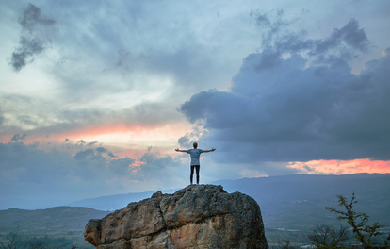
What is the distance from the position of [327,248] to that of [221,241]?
26.4ft

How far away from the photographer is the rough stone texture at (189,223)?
58.6ft

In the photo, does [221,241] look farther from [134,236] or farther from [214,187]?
[134,236]

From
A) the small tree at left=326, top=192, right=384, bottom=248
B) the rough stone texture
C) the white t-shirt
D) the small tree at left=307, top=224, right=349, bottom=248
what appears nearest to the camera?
the rough stone texture

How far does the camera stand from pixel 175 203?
19531 mm

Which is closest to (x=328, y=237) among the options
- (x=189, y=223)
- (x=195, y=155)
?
(x=195, y=155)

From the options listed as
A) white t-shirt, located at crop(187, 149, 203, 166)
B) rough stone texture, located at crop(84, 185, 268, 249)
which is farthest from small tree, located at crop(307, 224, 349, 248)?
white t-shirt, located at crop(187, 149, 203, 166)

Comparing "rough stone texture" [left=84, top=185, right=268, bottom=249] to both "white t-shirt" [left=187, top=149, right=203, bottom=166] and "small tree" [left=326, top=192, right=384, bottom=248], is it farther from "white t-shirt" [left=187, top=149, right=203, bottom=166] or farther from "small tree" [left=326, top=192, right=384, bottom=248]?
"small tree" [left=326, top=192, right=384, bottom=248]

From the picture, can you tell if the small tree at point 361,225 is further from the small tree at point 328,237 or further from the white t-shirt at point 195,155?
the white t-shirt at point 195,155

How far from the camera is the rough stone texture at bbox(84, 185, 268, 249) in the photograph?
17.9 m

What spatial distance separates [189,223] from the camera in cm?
1864

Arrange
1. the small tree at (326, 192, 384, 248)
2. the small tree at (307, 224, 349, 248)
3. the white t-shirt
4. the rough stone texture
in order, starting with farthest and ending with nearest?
the white t-shirt
the small tree at (307, 224, 349, 248)
the small tree at (326, 192, 384, 248)
the rough stone texture

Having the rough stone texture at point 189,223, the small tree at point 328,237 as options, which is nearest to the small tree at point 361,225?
the small tree at point 328,237

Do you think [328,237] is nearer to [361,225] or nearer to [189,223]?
[361,225]

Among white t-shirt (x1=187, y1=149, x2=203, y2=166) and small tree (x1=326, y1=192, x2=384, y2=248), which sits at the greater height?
white t-shirt (x1=187, y1=149, x2=203, y2=166)
